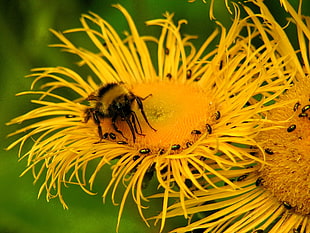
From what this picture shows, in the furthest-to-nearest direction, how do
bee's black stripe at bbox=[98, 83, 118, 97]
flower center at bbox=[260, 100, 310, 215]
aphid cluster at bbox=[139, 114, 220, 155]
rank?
bee's black stripe at bbox=[98, 83, 118, 97] → aphid cluster at bbox=[139, 114, 220, 155] → flower center at bbox=[260, 100, 310, 215]

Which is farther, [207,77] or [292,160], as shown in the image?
[207,77]

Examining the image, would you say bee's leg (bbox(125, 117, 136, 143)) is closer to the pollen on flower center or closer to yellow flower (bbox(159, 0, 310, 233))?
the pollen on flower center

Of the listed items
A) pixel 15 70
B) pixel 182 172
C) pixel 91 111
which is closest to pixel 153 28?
pixel 15 70

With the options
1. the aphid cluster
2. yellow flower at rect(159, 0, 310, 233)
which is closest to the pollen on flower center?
the aphid cluster

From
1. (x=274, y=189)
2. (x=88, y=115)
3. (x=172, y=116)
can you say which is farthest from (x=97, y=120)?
(x=274, y=189)

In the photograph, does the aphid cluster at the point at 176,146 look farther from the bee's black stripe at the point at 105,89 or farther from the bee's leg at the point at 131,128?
the bee's black stripe at the point at 105,89

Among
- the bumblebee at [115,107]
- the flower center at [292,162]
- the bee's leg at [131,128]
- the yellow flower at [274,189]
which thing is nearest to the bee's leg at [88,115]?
→ the bumblebee at [115,107]

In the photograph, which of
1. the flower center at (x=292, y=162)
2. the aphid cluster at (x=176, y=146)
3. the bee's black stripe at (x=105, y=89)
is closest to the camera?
the flower center at (x=292, y=162)

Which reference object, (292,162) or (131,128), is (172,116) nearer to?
(131,128)

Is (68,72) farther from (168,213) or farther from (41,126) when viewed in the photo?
(168,213)
